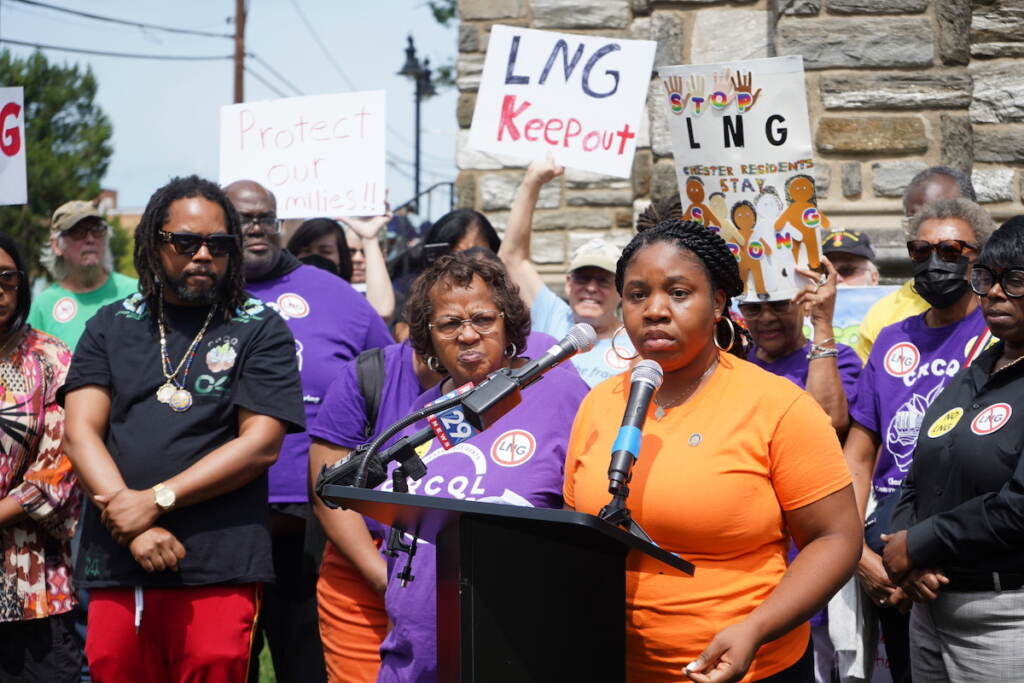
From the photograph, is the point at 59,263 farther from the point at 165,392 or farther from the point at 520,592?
the point at 520,592

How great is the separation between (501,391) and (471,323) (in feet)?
3.86

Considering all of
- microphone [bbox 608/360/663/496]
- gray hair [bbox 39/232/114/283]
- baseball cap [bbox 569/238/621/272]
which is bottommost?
microphone [bbox 608/360/663/496]

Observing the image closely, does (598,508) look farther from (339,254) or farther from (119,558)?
(339,254)

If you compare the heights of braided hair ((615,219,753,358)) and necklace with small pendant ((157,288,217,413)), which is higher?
braided hair ((615,219,753,358))

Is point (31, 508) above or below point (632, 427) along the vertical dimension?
below

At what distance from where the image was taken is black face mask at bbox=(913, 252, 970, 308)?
14.7 ft

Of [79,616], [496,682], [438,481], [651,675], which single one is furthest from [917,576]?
[79,616]

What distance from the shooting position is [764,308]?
15.8ft

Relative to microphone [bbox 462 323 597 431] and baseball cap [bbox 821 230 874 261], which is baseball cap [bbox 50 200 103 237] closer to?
baseball cap [bbox 821 230 874 261]

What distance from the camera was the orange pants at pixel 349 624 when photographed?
4172 mm

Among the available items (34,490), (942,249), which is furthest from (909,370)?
(34,490)

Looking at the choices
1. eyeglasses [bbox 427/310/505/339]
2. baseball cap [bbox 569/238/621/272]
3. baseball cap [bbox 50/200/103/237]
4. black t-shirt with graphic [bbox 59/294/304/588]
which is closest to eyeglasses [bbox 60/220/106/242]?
baseball cap [bbox 50/200/103/237]

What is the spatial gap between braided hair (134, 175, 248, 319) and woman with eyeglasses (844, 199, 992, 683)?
235 cm

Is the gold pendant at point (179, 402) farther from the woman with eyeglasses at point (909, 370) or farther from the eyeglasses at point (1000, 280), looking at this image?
the eyeglasses at point (1000, 280)
